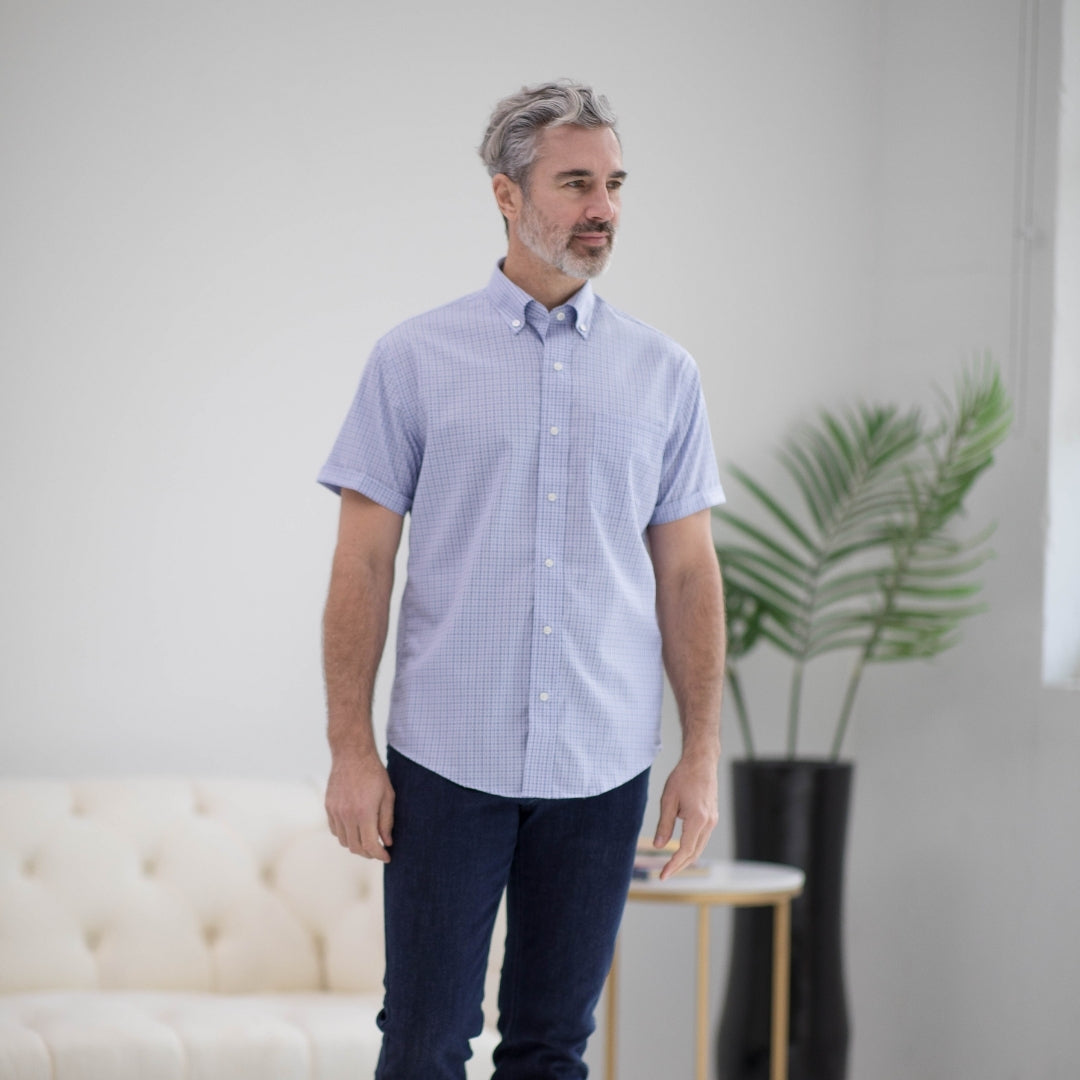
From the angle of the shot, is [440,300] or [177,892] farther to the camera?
[440,300]

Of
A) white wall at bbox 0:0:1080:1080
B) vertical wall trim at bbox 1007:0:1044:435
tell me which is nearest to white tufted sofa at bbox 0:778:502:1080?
white wall at bbox 0:0:1080:1080

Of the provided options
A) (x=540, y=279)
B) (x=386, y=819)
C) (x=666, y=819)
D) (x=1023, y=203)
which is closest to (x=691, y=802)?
(x=666, y=819)

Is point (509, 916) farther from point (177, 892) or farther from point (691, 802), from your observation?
point (177, 892)

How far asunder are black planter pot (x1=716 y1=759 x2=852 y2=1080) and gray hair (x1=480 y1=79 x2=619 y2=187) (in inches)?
73.4

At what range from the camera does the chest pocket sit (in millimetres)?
1670

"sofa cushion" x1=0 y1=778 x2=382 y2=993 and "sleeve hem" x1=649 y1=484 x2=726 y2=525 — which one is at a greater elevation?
"sleeve hem" x1=649 y1=484 x2=726 y2=525

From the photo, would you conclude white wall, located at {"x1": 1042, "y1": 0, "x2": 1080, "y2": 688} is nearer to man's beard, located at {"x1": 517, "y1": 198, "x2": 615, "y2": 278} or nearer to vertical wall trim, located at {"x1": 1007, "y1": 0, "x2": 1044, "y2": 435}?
vertical wall trim, located at {"x1": 1007, "y1": 0, "x2": 1044, "y2": 435}

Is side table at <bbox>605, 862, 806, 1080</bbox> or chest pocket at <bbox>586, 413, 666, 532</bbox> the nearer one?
chest pocket at <bbox>586, 413, 666, 532</bbox>

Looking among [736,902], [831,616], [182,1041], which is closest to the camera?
[182,1041]

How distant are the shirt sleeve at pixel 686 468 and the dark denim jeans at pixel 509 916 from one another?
12.7 inches

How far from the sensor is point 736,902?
111 inches

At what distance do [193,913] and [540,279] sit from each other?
4.92ft

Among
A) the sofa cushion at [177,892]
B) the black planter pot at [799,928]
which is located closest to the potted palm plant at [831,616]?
the black planter pot at [799,928]

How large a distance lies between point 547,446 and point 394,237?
170 centimetres
